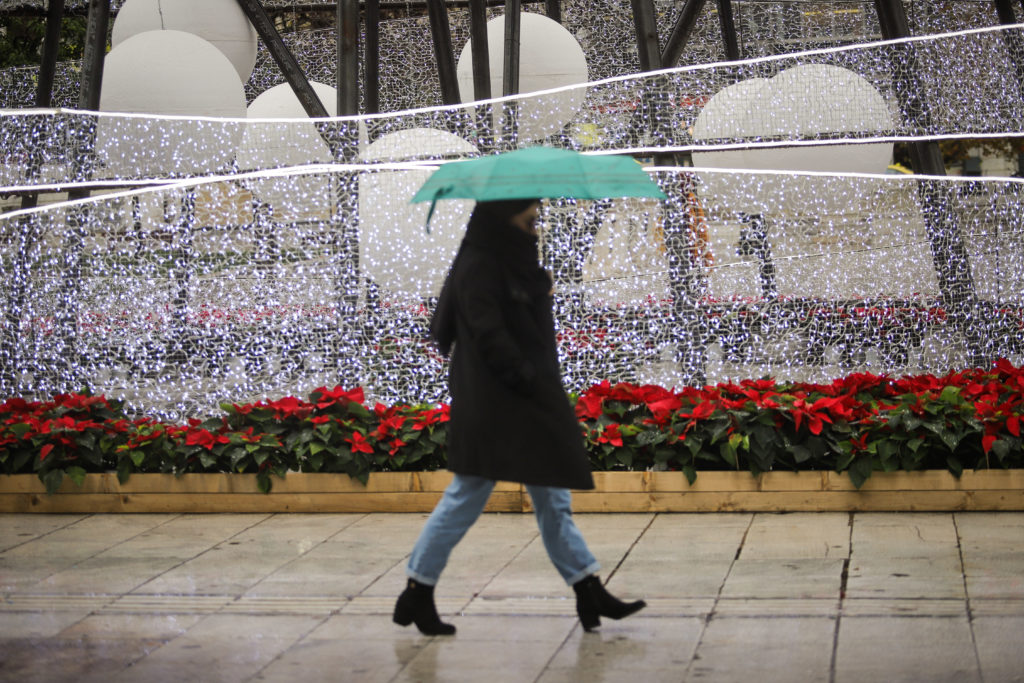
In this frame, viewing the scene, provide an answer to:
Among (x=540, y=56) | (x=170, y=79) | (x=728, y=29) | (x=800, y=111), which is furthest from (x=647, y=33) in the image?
(x=170, y=79)

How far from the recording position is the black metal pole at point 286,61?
10.5 metres

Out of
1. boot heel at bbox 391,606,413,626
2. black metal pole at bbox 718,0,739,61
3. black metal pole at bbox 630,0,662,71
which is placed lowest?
boot heel at bbox 391,606,413,626

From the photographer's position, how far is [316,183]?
7.93 metres

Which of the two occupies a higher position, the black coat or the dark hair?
the dark hair

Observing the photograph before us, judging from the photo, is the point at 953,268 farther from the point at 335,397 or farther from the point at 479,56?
the point at 479,56

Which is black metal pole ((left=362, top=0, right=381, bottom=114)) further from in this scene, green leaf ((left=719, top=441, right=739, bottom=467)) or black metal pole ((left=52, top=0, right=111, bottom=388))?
green leaf ((left=719, top=441, right=739, bottom=467))

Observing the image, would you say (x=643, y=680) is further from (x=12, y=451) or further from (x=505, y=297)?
(x=12, y=451)

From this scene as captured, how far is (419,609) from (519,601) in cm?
62

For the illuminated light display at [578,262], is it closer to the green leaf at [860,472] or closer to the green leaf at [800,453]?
the green leaf at [800,453]

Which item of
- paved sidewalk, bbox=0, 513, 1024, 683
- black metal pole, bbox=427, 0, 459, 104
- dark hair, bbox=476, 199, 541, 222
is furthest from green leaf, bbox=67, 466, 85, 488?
black metal pole, bbox=427, 0, 459, 104

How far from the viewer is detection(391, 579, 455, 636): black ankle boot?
185 inches

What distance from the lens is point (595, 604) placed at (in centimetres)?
471

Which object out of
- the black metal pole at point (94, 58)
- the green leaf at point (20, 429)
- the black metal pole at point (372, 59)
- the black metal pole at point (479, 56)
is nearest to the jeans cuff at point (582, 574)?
the green leaf at point (20, 429)

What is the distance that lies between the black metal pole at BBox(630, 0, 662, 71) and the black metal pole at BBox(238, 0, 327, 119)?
2.72 m
